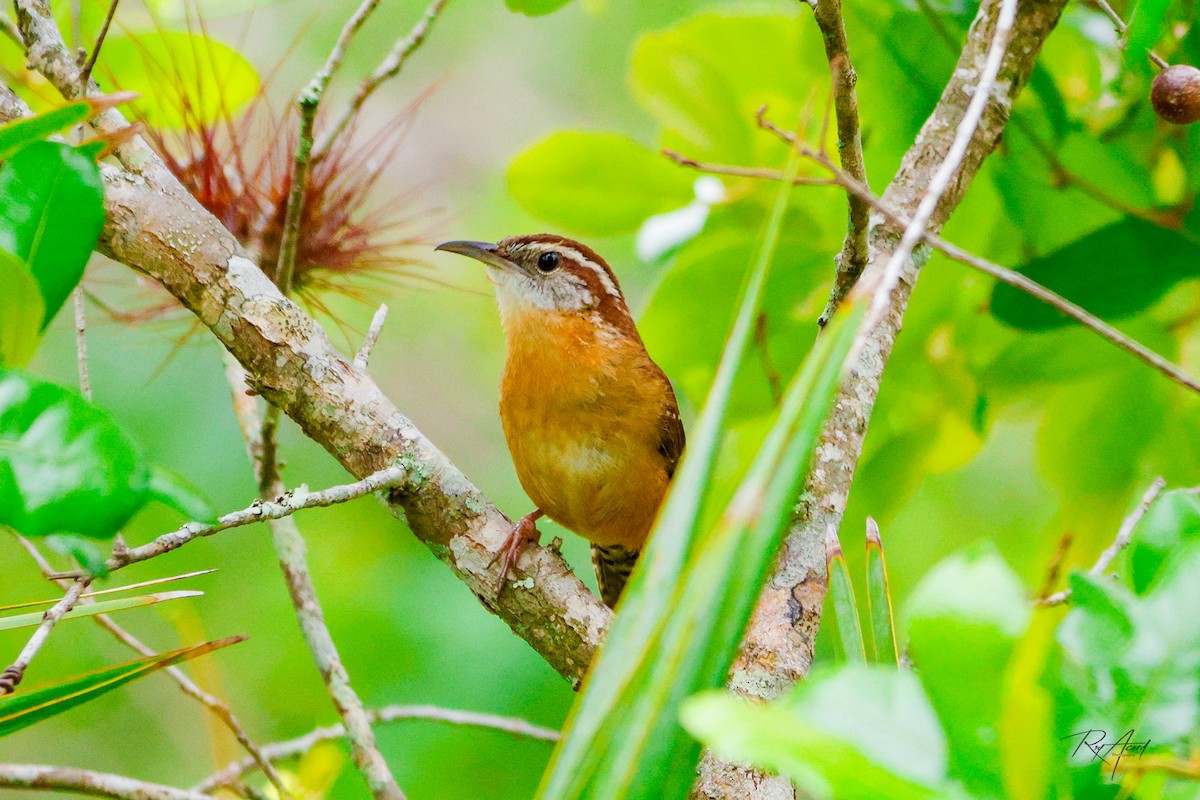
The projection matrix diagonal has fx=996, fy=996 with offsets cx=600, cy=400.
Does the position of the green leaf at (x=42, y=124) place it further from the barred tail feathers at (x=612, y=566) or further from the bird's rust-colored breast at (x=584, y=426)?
the barred tail feathers at (x=612, y=566)

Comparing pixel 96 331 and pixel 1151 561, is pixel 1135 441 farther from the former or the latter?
pixel 96 331

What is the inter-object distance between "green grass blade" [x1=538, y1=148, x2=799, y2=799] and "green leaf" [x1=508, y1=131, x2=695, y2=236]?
75.7 inches

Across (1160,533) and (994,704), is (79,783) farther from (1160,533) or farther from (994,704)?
(1160,533)

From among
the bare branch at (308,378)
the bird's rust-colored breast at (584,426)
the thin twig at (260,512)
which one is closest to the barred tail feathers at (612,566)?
the bird's rust-colored breast at (584,426)

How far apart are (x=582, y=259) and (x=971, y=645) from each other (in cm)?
284

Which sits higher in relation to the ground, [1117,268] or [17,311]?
[1117,268]

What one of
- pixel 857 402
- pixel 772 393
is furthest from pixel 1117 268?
pixel 772 393

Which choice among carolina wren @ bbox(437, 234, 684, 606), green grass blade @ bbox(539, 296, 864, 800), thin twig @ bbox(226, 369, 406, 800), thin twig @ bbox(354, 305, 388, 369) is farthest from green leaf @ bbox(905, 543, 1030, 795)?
carolina wren @ bbox(437, 234, 684, 606)

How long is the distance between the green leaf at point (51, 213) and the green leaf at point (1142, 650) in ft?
4.48

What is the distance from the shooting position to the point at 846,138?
6.99ft

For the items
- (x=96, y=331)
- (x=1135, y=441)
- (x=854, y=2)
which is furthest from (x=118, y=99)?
(x=96, y=331)

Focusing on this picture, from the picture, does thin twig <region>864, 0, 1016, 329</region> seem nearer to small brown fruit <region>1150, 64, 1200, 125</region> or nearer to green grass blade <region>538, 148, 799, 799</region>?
green grass blade <region>538, 148, 799, 799</region>

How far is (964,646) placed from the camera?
943 mm

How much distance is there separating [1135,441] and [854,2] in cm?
144
